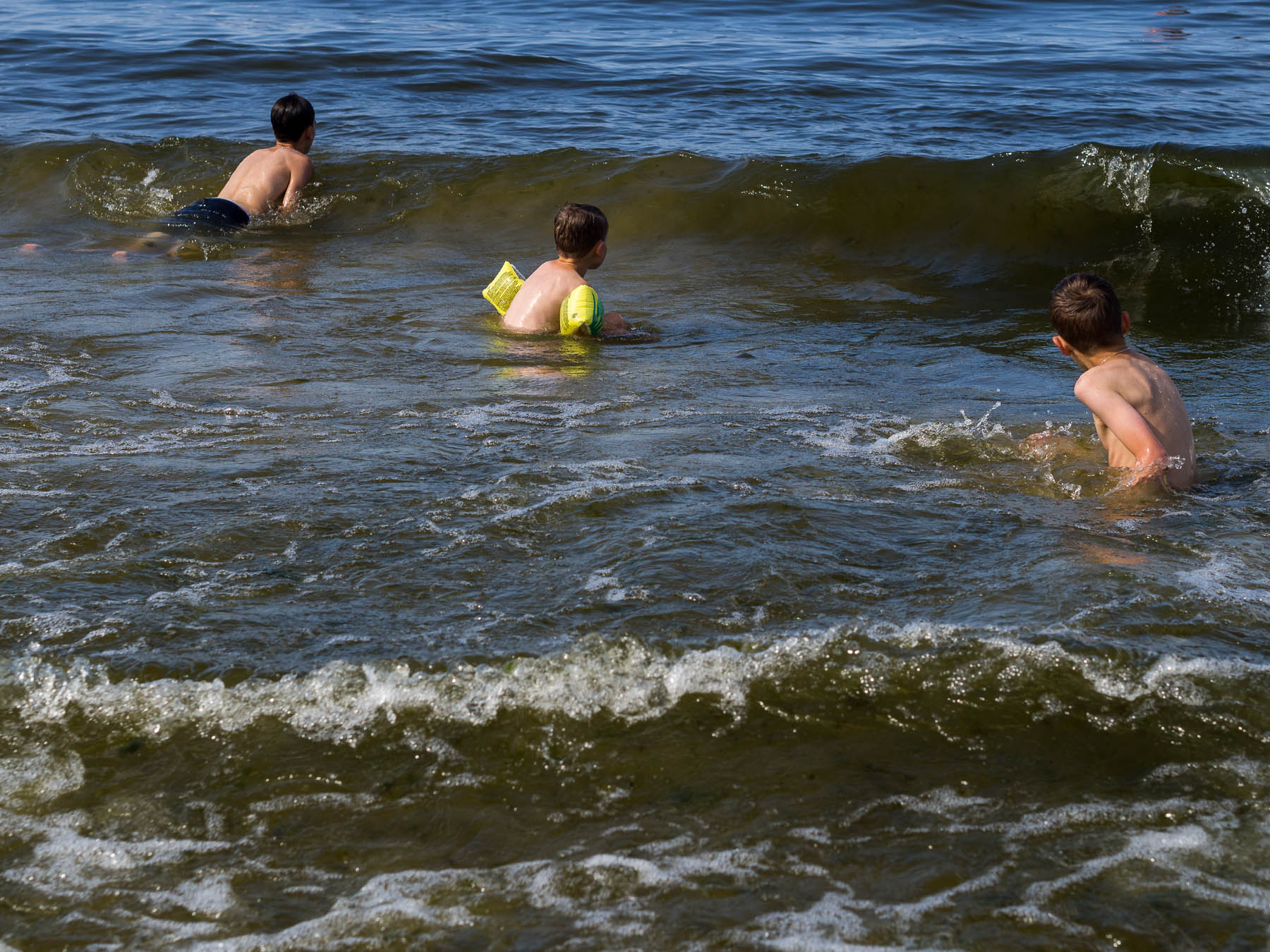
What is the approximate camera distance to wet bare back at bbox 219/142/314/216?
1107cm

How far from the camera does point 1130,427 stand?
5.18 meters

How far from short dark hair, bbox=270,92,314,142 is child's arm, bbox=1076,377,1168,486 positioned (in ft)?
25.7

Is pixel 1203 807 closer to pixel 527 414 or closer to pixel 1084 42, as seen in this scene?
pixel 527 414

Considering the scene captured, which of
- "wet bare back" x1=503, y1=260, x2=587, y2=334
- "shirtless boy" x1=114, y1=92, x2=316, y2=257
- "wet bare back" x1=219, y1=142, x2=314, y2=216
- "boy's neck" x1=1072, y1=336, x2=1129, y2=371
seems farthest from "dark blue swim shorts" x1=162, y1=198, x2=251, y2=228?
"boy's neck" x1=1072, y1=336, x2=1129, y2=371

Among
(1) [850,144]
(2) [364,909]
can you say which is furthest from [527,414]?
(1) [850,144]

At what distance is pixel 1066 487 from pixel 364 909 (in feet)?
11.5

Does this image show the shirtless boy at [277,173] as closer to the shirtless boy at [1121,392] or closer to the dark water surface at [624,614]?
the dark water surface at [624,614]

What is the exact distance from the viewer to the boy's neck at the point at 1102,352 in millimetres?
5496

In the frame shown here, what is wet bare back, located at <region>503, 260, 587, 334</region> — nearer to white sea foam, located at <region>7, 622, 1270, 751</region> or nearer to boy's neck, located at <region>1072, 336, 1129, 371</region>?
boy's neck, located at <region>1072, 336, 1129, 371</region>

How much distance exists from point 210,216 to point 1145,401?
807 cm

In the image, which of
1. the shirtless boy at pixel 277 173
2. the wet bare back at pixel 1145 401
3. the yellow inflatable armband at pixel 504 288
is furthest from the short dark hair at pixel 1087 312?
the shirtless boy at pixel 277 173

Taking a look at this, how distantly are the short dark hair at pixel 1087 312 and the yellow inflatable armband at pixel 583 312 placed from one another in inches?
122

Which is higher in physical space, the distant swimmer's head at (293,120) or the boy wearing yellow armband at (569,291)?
the distant swimmer's head at (293,120)

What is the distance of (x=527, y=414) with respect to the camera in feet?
20.0
